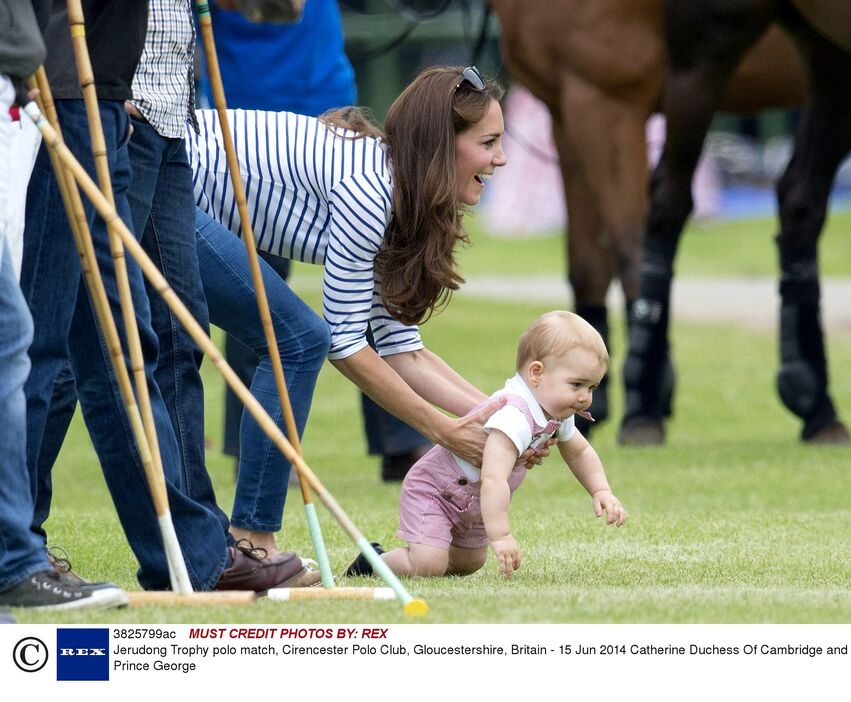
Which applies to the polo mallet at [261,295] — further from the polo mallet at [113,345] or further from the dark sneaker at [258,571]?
the polo mallet at [113,345]

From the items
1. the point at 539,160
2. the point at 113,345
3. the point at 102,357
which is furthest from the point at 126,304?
the point at 539,160

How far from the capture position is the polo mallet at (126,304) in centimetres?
347

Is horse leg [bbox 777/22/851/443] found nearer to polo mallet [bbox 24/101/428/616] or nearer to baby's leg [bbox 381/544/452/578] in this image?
baby's leg [bbox 381/544/452/578]

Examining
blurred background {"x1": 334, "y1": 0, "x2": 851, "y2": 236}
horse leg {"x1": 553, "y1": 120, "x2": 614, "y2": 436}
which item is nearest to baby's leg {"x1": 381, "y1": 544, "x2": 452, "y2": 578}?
horse leg {"x1": 553, "y1": 120, "x2": 614, "y2": 436}

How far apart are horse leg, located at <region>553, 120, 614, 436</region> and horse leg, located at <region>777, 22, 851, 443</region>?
3.36 feet

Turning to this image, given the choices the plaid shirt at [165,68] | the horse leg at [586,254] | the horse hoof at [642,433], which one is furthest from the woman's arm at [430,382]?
the horse leg at [586,254]

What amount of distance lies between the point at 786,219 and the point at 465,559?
389cm

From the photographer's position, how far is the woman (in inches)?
162

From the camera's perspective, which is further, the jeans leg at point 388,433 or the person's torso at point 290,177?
the jeans leg at point 388,433

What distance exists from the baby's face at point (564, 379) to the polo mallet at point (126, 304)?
0.97m

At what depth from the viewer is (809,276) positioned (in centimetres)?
781

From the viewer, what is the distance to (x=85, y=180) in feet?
11.2

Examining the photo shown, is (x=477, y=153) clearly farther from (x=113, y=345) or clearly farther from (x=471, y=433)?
(x=113, y=345)

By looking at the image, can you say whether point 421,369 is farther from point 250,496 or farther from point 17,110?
point 17,110
